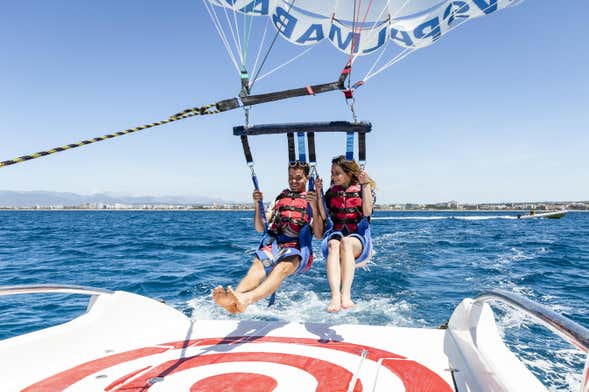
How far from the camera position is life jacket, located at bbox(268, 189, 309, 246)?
411 centimetres

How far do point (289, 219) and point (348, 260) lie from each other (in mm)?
765

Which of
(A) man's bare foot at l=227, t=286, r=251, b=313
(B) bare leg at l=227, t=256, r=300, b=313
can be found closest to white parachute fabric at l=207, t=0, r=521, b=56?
(B) bare leg at l=227, t=256, r=300, b=313

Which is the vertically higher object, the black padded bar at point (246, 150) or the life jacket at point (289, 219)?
the black padded bar at point (246, 150)

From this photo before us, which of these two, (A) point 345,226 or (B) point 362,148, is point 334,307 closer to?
(A) point 345,226

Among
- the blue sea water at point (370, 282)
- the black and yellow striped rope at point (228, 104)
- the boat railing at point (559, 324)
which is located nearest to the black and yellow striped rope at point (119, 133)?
the black and yellow striped rope at point (228, 104)

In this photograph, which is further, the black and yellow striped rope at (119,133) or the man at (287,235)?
the man at (287,235)

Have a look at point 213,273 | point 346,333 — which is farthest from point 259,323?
point 213,273

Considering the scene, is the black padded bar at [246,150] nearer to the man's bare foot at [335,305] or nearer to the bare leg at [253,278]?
the bare leg at [253,278]

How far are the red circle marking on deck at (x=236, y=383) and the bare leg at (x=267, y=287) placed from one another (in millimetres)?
456

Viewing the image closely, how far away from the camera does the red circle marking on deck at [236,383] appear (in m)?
2.66

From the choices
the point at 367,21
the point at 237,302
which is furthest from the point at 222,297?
the point at 367,21

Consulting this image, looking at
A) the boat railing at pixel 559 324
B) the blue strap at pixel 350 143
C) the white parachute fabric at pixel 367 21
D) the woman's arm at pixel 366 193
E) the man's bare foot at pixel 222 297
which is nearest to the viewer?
the boat railing at pixel 559 324

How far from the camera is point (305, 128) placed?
415cm

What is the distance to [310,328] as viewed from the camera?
388cm
